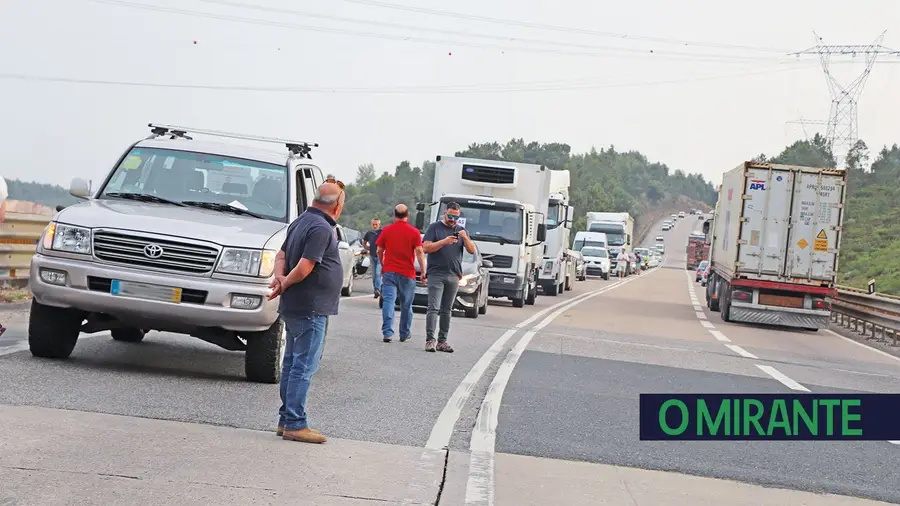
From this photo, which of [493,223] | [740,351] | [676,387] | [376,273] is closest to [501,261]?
[493,223]

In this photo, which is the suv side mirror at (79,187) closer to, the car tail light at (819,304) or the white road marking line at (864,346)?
the white road marking line at (864,346)

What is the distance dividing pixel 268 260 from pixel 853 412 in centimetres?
512

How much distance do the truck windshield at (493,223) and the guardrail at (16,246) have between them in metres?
10.4

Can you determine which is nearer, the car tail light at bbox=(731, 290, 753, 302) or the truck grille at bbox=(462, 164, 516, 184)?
the car tail light at bbox=(731, 290, 753, 302)

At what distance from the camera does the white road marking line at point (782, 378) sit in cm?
1404

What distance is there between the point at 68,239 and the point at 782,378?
346 inches

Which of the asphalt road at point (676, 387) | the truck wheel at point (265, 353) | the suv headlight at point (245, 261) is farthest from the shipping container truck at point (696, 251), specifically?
the suv headlight at point (245, 261)

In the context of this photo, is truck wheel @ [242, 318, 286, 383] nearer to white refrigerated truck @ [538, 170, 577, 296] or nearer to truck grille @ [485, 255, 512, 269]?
truck grille @ [485, 255, 512, 269]

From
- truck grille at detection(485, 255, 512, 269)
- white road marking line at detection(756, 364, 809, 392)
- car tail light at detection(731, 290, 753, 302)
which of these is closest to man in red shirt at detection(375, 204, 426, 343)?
white road marking line at detection(756, 364, 809, 392)

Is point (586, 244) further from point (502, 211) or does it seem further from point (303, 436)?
point (303, 436)

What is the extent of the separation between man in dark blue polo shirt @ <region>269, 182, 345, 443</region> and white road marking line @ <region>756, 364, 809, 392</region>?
7.32 metres

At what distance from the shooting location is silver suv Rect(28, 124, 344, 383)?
9961 mm

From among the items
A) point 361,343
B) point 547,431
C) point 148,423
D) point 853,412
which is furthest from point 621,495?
point 361,343

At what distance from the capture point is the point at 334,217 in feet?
27.5
